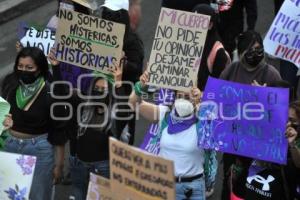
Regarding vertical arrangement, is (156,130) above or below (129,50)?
below

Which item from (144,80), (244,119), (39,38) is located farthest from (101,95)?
(39,38)

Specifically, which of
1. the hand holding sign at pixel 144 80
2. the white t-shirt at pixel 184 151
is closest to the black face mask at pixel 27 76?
the hand holding sign at pixel 144 80

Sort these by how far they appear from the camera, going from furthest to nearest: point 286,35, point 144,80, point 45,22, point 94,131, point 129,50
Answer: point 45,22 < point 286,35 < point 129,50 < point 144,80 < point 94,131

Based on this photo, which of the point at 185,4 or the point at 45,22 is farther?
the point at 45,22

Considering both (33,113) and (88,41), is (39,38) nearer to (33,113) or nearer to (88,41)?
(88,41)

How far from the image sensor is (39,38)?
6.39 m

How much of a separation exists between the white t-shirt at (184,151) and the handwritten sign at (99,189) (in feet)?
2.22

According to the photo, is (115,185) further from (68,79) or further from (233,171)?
(68,79)

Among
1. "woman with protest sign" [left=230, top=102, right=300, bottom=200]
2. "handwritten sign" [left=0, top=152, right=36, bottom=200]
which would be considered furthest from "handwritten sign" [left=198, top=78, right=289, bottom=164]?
"handwritten sign" [left=0, top=152, right=36, bottom=200]

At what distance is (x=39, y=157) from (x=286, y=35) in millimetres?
2467

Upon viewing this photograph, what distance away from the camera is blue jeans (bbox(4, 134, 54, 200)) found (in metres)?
5.21

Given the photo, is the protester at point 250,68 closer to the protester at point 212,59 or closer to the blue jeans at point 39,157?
the protester at point 212,59

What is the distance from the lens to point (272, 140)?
4750 mm

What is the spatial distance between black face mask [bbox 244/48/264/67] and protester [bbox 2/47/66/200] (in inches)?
59.9
